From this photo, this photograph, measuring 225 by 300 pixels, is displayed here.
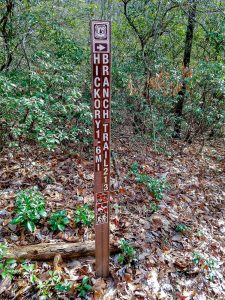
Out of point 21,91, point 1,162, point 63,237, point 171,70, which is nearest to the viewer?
point 63,237

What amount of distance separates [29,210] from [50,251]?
657mm

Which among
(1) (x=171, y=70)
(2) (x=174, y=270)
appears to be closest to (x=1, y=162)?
(2) (x=174, y=270)

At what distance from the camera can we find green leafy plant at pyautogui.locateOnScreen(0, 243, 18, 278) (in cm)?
257

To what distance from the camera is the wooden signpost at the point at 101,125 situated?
2020 millimetres

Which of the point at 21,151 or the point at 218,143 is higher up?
the point at 21,151

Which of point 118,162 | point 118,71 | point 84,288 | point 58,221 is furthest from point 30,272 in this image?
point 118,71

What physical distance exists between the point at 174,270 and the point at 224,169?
515cm

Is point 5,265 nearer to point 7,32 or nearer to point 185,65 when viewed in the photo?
point 7,32

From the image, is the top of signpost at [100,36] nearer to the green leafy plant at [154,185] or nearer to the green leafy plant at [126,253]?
the green leafy plant at [126,253]

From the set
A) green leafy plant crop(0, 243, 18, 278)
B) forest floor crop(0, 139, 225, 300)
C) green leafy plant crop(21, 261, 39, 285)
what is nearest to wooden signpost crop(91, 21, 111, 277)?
forest floor crop(0, 139, 225, 300)

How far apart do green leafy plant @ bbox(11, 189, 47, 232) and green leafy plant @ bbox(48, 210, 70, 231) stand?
14 cm

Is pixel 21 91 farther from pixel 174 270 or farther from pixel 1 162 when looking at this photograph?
pixel 174 270

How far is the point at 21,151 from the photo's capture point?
509 cm

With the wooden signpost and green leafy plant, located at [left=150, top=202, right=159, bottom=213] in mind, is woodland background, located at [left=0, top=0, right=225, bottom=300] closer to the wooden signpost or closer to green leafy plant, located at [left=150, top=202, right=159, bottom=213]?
green leafy plant, located at [left=150, top=202, right=159, bottom=213]
